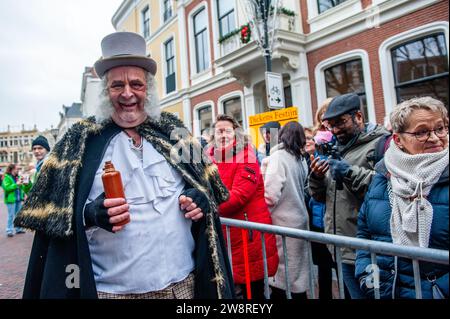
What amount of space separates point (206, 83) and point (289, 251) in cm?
Result: 1157

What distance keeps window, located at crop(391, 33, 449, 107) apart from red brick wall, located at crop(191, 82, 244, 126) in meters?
5.50

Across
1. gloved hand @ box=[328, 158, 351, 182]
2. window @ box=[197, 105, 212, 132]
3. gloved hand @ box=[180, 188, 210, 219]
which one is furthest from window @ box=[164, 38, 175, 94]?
gloved hand @ box=[180, 188, 210, 219]

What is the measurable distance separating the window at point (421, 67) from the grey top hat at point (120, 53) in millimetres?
7262

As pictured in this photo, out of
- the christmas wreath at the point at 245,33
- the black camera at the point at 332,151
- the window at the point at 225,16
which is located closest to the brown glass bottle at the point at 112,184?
the black camera at the point at 332,151

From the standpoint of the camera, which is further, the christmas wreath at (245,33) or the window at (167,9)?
the window at (167,9)

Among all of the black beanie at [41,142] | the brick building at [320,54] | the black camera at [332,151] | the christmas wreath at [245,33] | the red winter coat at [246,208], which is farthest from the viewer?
the christmas wreath at [245,33]

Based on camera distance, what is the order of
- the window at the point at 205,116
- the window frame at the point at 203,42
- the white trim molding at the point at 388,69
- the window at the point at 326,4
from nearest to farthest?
the white trim molding at the point at 388,69 < the window at the point at 326,4 < the window frame at the point at 203,42 < the window at the point at 205,116

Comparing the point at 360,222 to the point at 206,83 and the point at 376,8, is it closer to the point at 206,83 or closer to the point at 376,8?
the point at 376,8

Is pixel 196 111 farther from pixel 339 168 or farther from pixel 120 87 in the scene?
pixel 120 87

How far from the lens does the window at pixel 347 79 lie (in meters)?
8.52

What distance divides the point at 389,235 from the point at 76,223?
1455 mm

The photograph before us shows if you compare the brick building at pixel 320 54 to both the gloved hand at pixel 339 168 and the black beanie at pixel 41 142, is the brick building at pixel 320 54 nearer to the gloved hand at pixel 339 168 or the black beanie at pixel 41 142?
the gloved hand at pixel 339 168
